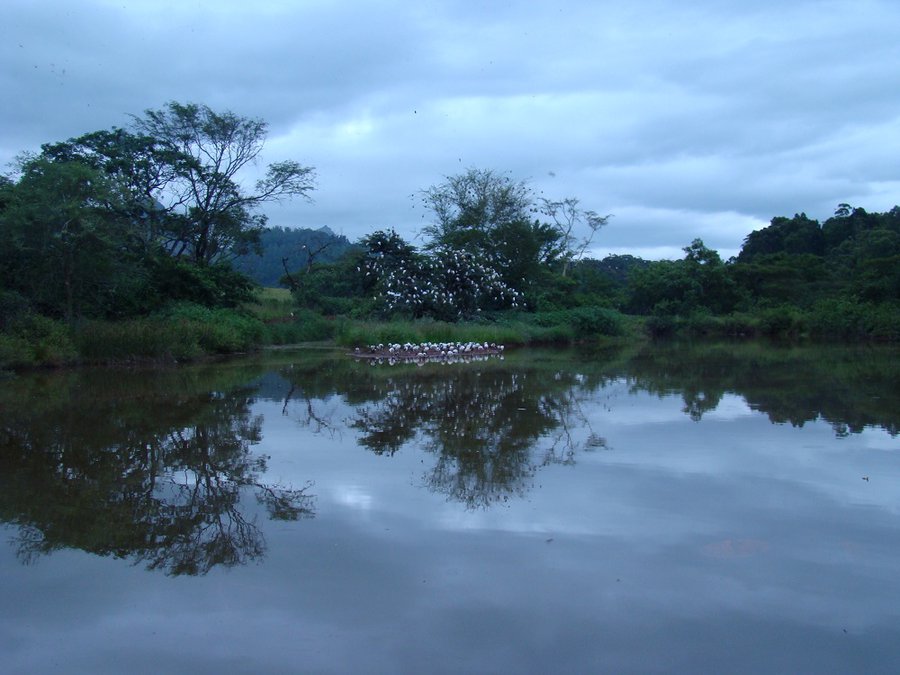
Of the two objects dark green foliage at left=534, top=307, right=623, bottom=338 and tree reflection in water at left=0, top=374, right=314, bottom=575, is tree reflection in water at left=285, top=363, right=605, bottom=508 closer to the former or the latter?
tree reflection in water at left=0, top=374, right=314, bottom=575

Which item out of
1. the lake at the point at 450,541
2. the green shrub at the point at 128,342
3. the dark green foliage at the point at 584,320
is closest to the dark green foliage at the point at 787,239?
the dark green foliage at the point at 584,320

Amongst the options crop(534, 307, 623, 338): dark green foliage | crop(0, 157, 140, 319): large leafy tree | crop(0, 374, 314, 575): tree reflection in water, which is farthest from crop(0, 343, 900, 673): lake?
crop(534, 307, 623, 338): dark green foliage

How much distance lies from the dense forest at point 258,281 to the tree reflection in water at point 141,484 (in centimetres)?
851

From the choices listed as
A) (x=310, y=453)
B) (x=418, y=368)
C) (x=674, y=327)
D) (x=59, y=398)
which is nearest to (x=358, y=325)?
(x=418, y=368)

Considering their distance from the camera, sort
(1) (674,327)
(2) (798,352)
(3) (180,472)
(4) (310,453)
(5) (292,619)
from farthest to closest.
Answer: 1. (1) (674,327)
2. (2) (798,352)
3. (4) (310,453)
4. (3) (180,472)
5. (5) (292,619)

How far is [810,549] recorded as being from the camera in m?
5.70

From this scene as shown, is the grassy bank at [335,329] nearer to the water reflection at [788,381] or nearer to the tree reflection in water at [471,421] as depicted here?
the tree reflection in water at [471,421]

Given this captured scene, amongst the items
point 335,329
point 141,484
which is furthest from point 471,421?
point 335,329

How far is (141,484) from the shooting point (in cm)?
782

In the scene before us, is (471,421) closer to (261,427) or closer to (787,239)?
(261,427)

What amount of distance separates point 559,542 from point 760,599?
1.50m

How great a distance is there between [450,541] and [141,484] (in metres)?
3.63

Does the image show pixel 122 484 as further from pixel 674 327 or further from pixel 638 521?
pixel 674 327

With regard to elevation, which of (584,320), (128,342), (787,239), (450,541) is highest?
(787,239)
